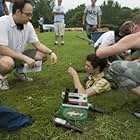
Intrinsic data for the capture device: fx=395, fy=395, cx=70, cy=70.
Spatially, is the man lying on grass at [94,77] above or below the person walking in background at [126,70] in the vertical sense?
below

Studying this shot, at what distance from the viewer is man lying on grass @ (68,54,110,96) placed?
509 centimetres

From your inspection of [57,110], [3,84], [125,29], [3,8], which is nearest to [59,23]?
[3,8]

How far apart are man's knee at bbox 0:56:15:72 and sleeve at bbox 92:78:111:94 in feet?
3.66

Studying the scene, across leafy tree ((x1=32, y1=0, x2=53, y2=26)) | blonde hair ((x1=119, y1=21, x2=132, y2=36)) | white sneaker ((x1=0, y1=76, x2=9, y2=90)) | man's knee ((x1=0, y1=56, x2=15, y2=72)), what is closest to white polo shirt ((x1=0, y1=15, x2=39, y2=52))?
man's knee ((x1=0, y1=56, x2=15, y2=72))

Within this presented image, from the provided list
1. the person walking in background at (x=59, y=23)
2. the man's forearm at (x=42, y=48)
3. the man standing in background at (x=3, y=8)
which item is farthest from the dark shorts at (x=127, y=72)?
the person walking in background at (x=59, y=23)

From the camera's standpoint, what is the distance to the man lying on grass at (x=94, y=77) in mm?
5090

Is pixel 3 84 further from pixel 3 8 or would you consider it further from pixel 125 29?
pixel 3 8

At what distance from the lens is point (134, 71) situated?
4.22m

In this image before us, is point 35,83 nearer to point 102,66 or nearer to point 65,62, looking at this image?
point 102,66

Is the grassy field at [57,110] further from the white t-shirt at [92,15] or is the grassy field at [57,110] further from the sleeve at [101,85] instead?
the white t-shirt at [92,15]

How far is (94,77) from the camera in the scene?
A: 5336mm

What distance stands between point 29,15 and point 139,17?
1645 millimetres

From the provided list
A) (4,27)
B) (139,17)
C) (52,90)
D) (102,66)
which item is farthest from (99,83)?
(4,27)

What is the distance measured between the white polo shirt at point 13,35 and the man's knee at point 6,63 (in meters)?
0.23
